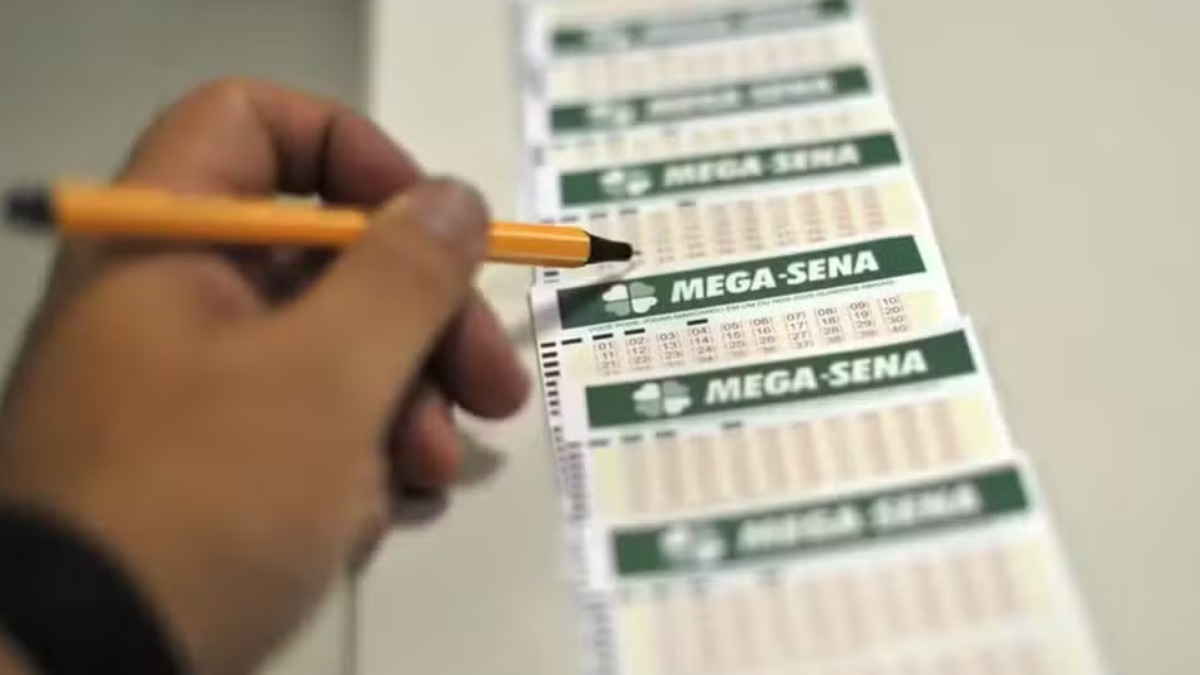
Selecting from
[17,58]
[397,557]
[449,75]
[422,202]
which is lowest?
[397,557]

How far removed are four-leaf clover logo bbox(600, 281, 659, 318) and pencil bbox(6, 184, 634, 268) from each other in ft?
0.19

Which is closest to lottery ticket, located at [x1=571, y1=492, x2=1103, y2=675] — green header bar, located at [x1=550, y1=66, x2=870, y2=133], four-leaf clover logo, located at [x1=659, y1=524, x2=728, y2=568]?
four-leaf clover logo, located at [x1=659, y1=524, x2=728, y2=568]

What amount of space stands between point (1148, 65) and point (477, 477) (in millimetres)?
365

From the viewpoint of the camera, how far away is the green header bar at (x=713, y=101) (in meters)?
0.64

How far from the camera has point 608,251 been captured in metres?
0.57

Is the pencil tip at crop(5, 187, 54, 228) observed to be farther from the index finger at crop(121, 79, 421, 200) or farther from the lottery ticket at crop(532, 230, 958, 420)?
the lottery ticket at crop(532, 230, 958, 420)

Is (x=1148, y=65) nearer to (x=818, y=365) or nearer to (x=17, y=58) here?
(x=818, y=365)

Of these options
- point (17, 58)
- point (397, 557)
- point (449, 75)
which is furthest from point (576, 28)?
point (17, 58)

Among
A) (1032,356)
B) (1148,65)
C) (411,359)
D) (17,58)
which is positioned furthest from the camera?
(17,58)

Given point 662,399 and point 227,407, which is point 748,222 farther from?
point 227,407

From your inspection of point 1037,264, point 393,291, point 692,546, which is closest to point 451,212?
point 393,291

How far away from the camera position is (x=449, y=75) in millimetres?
680

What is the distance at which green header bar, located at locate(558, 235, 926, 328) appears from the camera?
0.57 metres

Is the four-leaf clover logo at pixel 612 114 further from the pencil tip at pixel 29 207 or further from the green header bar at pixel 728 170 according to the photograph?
the pencil tip at pixel 29 207
